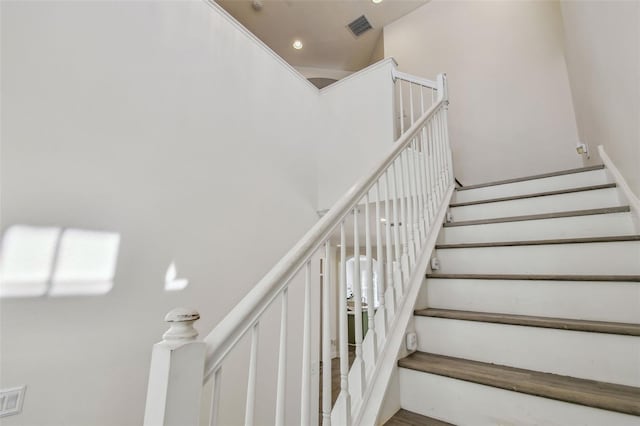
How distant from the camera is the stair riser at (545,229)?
158 cm

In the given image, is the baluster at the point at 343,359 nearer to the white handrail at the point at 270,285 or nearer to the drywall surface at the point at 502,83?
the white handrail at the point at 270,285

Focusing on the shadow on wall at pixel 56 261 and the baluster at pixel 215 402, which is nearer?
the baluster at pixel 215 402

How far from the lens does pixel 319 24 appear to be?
187 inches

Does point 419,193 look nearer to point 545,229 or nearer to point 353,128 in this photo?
point 545,229

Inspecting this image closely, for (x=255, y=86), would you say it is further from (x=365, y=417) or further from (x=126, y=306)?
(x=365, y=417)

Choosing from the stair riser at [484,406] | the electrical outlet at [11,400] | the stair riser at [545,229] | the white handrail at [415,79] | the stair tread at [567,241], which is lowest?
the electrical outlet at [11,400]

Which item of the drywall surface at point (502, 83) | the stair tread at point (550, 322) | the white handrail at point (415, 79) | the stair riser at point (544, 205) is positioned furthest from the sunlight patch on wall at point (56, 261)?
the drywall surface at point (502, 83)

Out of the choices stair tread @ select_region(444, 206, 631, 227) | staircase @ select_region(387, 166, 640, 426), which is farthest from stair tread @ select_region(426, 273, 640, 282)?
stair tread @ select_region(444, 206, 631, 227)

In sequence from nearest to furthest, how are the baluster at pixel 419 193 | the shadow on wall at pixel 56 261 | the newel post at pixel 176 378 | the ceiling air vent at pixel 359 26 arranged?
1. the newel post at pixel 176 378
2. the shadow on wall at pixel 56 261
3. the baluster at pixel 419 193
4. the ceiling air vent at pixel 359 26

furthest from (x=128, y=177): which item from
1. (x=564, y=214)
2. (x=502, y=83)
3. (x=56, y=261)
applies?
(x=502, y=83)

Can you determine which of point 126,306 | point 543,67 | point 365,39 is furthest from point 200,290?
point 365,39

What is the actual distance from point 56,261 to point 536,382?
2.12 m

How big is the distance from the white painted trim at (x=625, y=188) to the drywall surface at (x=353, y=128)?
61.7 inches

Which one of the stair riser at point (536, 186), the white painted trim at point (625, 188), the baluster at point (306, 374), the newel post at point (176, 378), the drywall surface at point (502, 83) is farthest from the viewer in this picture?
the drywall surface at point (502, 83)
